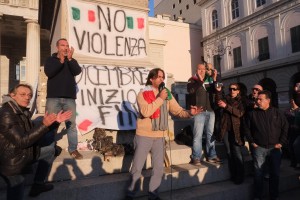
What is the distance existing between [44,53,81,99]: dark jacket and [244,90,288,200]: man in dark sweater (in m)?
3.12

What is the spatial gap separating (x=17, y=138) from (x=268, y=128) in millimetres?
3653

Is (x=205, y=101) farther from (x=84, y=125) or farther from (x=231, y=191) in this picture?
(x=84, y=125)

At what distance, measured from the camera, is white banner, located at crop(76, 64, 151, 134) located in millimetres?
5906

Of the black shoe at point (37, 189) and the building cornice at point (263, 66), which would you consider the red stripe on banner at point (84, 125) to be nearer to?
the black shoe at point (37, 189)

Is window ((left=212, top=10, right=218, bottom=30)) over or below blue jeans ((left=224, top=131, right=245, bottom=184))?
over

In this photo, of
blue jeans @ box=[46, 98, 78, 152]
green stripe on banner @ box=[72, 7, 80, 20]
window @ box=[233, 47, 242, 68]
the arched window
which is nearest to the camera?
blue jeans @ box=[46, 98, 78, 152]

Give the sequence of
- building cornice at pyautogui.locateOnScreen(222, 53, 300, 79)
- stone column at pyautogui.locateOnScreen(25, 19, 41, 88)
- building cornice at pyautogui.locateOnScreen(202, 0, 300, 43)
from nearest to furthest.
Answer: stone column at pyautogui.locateOnScreen(25, 19, 41, 88) < building cornice at pyautogui.locateOnScreen(222, 53, 300, 79) < building cornice at pyautogui.locateOnScreen(202, 0, 300, 43)

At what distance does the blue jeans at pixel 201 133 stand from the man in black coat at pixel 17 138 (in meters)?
2.71

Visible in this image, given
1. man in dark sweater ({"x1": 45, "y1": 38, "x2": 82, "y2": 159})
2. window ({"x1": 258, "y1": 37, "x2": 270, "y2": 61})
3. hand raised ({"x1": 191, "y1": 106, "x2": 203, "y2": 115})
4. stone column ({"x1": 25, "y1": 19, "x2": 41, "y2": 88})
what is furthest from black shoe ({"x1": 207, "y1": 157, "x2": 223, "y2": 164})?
window ({"x1": 258, "y1": 37, "x2": 270, "y2": 61})

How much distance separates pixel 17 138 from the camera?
9.78 ft

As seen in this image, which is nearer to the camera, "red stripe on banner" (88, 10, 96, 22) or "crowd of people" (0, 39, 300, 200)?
"crowd of people" (0, 39, 300, 200)

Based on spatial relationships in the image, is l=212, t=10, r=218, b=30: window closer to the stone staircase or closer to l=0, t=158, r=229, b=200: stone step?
the stone staircase

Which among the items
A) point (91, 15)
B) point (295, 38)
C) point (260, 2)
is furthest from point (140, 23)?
point (260, 2)

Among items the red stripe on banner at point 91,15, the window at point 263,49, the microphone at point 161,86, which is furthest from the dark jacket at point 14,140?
the window at point 263,49
